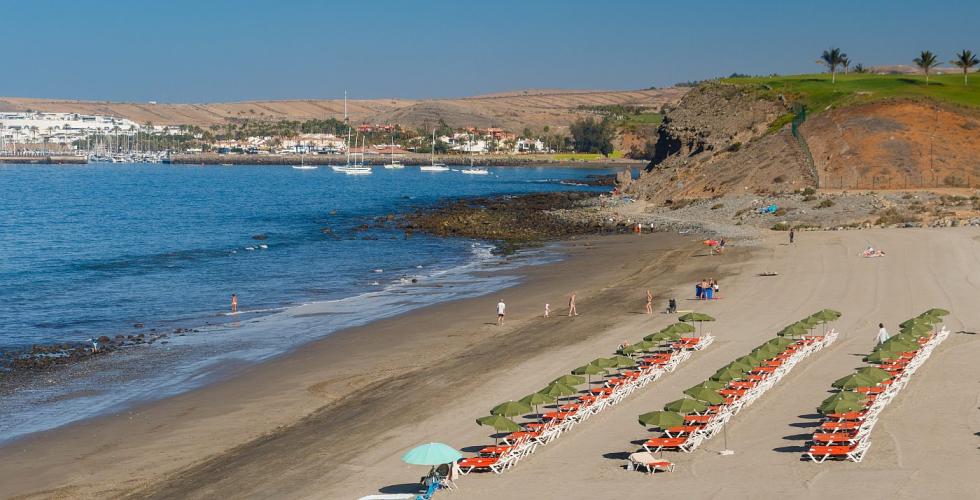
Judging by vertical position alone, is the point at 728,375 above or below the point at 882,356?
below

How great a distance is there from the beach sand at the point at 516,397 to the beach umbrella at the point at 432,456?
0.81 meters

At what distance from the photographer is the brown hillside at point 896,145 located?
75.2m

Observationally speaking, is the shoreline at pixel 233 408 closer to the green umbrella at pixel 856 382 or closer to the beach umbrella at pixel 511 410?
the beach umbrella at pixel 511 410

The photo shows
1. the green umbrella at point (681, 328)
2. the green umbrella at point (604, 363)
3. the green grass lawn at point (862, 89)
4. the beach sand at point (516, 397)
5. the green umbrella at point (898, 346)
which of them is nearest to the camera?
the beach sand at point (516, 397)

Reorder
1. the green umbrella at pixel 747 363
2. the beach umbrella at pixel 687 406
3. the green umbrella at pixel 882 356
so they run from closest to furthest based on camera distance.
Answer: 1. the beach umbrella at pixel 687 406
2. the green umbrella at pixel 747 363
3. the green umbrella at pixel 882 356

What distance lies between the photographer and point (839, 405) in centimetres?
2109

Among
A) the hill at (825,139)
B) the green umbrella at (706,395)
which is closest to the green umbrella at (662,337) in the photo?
the green umbrella at (706,395)

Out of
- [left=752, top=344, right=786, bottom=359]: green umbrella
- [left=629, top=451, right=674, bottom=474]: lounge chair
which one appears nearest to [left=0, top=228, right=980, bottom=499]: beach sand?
[left=629, top=451, right=674, bottom=474]: lounge chair

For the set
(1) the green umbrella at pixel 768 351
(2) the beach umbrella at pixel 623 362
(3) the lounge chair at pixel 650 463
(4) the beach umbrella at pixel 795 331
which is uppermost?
(4) the beach umbrella at pixel 795 331

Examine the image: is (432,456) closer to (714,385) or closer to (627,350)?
(714,385)

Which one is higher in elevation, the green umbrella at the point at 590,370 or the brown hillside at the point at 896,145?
the brown hillside at the point at 896,145

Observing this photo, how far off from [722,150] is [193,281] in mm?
55988

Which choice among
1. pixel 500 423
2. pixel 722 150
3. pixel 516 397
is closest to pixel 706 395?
pixel 500 423

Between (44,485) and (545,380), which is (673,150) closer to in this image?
(545,380)
